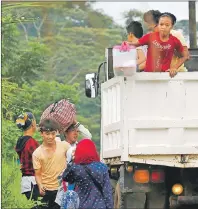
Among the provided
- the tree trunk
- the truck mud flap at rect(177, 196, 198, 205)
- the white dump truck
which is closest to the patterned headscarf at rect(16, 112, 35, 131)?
the white dump truck

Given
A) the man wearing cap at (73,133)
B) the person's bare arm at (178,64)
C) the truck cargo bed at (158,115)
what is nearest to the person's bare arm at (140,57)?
the person's bare arm at (178,64)

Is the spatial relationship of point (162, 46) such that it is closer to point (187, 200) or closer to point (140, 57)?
point (140, 57)

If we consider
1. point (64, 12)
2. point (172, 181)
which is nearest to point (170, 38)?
point (172, 181)

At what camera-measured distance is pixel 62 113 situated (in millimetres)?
12867

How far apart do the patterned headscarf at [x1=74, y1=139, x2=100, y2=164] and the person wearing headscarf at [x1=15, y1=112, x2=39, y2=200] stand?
192cm

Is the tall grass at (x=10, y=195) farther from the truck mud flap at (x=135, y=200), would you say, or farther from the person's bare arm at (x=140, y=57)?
the person's bare arm at (x=140, y=57)

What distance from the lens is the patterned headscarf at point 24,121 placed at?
39.1ft

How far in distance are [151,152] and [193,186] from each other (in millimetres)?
796

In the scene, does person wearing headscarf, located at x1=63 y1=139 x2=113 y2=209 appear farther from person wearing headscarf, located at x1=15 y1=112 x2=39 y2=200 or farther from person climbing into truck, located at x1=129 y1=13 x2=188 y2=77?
person climbing into truck, located at x1=129 y1=13 x2=188 y2=77

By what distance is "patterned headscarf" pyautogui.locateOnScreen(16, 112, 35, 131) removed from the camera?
1191cm

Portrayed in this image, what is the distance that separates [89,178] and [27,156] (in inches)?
87.3

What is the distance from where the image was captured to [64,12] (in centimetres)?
6488

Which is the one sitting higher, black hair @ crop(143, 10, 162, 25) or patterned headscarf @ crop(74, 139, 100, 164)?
black hair @ crop(143, 10, 162, 25)

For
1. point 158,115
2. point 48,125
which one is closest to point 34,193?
point 48,125
